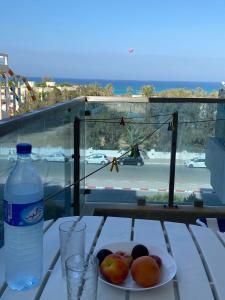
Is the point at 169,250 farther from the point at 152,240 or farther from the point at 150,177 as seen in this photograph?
the point at 150,177

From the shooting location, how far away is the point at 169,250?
1.26 metres

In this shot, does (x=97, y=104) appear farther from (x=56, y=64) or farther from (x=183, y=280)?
(x=56, y=64)

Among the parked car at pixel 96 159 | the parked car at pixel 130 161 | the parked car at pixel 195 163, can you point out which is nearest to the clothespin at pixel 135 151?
the parked car at pixel 130 161

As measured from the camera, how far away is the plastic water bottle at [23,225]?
3.29ft

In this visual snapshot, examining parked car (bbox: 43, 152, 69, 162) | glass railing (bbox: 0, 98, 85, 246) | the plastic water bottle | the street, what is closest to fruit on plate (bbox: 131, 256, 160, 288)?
the plastic water bottle

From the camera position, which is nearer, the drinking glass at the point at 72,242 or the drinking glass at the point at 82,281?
the drinking glass at the point at 82,281

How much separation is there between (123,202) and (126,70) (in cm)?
3497

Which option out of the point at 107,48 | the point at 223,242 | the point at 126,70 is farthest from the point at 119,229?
the point at 126,70

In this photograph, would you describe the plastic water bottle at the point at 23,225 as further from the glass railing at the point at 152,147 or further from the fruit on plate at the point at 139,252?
the glass railing at the point at 152,147

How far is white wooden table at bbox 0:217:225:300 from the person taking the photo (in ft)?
3.20

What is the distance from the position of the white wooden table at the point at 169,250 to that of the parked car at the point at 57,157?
3.10 feet

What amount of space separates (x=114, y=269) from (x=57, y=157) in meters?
1.80

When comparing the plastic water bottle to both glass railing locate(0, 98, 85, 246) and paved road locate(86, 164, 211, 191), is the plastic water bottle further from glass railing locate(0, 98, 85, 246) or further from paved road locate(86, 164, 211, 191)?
paved road locate(86, 164, 211, 191)

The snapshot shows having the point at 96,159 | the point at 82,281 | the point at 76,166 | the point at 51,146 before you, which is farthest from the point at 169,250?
the point at 96,159
